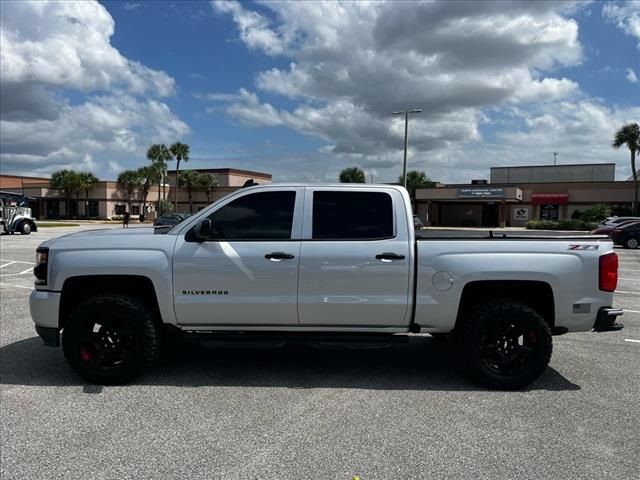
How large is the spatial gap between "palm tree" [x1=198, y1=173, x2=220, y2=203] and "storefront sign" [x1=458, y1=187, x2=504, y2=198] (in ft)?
131

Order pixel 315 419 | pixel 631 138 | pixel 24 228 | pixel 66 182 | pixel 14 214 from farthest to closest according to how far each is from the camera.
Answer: pixel 66 182 → pixel 631 138 → pixel 24 228 → pixel 14 214 → pixel 315 419

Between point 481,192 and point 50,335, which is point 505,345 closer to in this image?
point 50,335

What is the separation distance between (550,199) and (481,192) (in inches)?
317

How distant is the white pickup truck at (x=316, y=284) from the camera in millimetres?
4703

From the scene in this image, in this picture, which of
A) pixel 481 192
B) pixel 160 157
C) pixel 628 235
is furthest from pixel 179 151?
pixel 628 235

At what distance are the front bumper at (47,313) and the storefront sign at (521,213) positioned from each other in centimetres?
6051

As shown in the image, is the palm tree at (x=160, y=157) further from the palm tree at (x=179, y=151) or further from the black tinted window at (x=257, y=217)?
the black tinted window at (x=257, y=217)

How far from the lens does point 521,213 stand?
197 feet

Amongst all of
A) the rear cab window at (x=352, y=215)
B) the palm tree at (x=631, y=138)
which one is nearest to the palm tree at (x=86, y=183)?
the palm tree at (x=631, y=138)

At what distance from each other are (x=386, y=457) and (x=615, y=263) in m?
2.88

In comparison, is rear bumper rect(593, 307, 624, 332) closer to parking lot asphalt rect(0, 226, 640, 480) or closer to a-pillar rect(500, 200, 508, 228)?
parking lot asphalt rect(0, 226, 640, 480)

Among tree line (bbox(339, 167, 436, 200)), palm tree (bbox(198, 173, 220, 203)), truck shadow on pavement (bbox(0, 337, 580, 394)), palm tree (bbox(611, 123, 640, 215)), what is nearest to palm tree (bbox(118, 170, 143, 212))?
palm tree (bbox(198, 173, 220, 203))

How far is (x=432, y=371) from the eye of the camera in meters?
5.34

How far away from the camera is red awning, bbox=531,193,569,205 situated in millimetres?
57891
